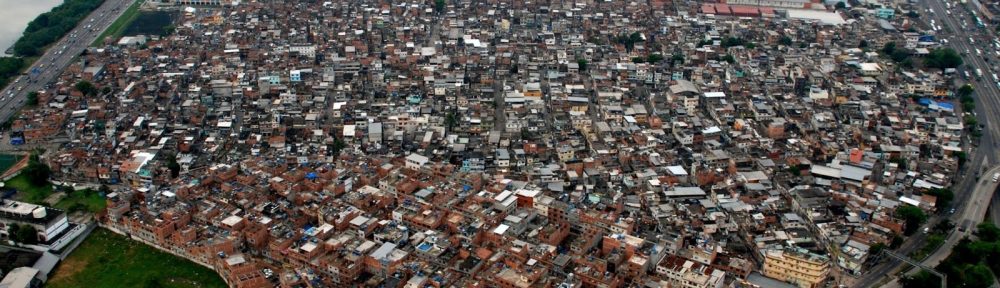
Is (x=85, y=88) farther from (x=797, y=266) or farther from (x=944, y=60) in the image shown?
(x=944, y=60)

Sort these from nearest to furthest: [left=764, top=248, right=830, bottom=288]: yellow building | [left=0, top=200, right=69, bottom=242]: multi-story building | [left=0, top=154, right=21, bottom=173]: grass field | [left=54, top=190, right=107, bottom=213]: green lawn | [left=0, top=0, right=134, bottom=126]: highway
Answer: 1. [left=764, top=248, right=830, bottom=288]: yellow building
2. [left=0, top=200, right=69, bottom=242]: multi-story building
3. [left=54, top=190, right=107, bottom=213]: green lawn
4. [left=0, top=154, right=21, bottom=173]: grass field
5. [left=0, top=0, right=134, bottom=126]: highway

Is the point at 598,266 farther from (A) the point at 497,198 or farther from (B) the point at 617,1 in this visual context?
(B) the point at 617,1

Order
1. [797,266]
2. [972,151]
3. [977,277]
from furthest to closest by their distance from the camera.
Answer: [972,151]
[977,277]
[797,266]

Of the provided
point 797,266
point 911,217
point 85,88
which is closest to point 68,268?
point 85,88

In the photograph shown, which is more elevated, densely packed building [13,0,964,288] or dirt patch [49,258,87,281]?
densely packed building [13,0,964,288]

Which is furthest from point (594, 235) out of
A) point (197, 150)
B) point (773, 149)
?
point (197, 150)

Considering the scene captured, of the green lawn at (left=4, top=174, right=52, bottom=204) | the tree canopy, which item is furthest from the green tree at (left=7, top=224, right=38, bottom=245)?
the tree canopy

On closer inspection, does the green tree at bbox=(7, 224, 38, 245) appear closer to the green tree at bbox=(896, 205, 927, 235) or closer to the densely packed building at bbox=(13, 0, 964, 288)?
the densely packed building at bbox=(13, 0, 964, 288)
